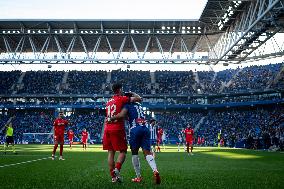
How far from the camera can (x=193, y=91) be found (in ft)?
207

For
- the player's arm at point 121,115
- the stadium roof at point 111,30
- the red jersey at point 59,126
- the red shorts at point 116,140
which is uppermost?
→ the stadium roof at point 111,30

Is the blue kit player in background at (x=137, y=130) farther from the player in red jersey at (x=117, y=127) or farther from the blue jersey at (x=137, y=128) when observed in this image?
the player in red jersey at (x=117, y=127)

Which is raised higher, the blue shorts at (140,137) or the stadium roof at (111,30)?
the stadium roof at (111,30)

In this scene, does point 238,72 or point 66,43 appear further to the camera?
point 238,72

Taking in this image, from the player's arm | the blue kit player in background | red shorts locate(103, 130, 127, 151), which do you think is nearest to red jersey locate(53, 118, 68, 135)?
red shorts locate(103, 130, 127, 151)

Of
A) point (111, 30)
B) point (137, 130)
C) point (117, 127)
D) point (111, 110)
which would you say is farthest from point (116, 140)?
point (111, 30)

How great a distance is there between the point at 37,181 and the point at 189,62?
142 ft

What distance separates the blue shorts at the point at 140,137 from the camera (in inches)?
323

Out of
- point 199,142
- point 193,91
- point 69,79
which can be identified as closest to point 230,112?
point 193,91

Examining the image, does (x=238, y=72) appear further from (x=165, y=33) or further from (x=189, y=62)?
(x=165, y=33)

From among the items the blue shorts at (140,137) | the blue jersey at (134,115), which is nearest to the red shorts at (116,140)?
the blue shorts at (140,137)

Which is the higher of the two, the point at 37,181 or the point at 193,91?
the point at 193,91

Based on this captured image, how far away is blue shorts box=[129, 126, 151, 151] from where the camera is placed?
26.9 feet

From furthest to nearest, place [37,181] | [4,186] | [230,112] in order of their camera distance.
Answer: [230,112] < [37,181] < [4,186]
